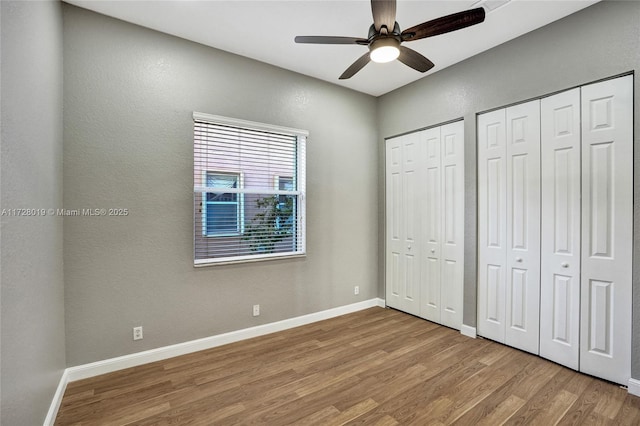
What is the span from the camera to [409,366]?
2.69m

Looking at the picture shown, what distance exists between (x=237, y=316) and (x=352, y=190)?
216 centimetres

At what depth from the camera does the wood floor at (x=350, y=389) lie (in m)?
2.02

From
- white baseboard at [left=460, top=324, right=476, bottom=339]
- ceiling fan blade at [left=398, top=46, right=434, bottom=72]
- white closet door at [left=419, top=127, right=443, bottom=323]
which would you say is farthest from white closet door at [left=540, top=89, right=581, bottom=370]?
ceiling fan blade at [left=398, top=46, right=434, bottom=72]

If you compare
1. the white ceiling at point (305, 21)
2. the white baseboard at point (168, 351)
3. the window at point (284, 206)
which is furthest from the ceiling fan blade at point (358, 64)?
the white baseboard at point (168, 351)

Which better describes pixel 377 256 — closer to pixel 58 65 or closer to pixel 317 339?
pixel 317 339

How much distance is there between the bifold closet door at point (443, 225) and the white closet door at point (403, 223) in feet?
0.44

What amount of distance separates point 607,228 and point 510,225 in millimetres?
730

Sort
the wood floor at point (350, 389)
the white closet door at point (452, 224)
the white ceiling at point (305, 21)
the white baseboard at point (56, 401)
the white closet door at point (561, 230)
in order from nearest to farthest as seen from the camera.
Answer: the white baseboard at point (56, 401) < the wood floor at point (350, 389) < the white ceiling at point (305, 21) < the white closet door at point (561, 230) < the white closet door at point (452, 224)

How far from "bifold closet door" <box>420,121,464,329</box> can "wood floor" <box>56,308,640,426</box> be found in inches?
22.8

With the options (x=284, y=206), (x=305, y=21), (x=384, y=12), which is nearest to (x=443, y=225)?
(x=284, y=206)

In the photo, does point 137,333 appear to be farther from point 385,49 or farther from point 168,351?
point 385,49

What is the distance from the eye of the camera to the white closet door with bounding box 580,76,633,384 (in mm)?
2307

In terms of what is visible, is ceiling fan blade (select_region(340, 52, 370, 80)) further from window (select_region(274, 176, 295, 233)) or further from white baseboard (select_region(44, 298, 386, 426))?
white baseboard (select_region(44, 298, 386, 426))

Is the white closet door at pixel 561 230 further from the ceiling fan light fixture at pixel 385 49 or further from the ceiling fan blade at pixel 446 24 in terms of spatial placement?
the ceiling fan light fixture at pixel 385 49
